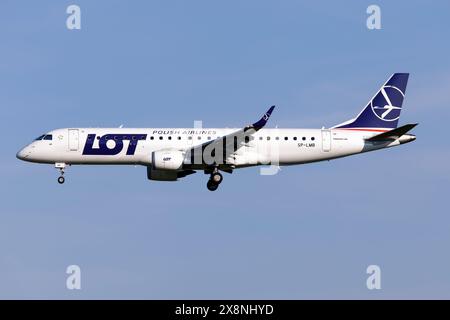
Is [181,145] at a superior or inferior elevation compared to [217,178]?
superior

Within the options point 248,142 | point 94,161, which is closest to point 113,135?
point 94,161

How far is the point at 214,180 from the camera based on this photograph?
3201 inches

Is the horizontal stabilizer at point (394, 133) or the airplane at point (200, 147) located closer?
the airplane at point (200, 147)

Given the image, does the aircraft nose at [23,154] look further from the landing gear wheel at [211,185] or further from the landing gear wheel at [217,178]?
the landing gear wheel at [217,178]

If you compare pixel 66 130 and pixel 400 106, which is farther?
pixel 400 106

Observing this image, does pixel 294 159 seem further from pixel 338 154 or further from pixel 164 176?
pixel 164 176

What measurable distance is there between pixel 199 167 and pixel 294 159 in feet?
21.0

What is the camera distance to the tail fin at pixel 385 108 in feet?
282

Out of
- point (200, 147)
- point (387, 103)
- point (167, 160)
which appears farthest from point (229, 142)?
point (387, 103)

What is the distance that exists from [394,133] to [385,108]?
4901 millimetres

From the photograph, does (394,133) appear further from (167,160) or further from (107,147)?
(107,147)

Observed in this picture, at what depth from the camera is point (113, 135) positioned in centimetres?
8094

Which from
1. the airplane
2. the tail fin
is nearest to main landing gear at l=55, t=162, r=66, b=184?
the airplane

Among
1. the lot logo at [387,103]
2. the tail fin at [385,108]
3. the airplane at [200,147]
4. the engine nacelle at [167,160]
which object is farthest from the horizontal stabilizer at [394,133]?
the engine nacelle at [167,160]
